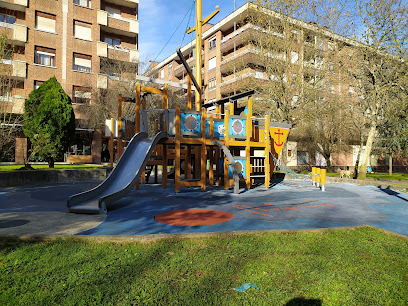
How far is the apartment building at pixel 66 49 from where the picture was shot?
26.9 meters

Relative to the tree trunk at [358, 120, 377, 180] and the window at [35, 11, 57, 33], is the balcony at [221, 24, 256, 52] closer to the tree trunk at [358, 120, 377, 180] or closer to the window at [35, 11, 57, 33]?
the window at [35, 11, 57, 33]

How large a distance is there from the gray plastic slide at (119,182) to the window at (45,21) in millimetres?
24279

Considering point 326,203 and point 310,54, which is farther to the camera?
point 310,54

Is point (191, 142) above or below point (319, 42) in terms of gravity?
below

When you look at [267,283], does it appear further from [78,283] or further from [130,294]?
[78,283]

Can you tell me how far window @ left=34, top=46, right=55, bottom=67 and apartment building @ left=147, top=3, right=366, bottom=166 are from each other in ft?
32.3

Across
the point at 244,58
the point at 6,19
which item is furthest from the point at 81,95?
the point at 244,58

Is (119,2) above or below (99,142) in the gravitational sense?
above

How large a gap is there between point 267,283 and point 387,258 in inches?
77.3

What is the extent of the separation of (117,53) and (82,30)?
415cm

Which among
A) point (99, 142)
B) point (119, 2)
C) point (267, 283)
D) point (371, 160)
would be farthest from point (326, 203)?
point (371, 160)

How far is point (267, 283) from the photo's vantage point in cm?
297

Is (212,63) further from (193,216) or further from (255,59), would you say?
(193,216)

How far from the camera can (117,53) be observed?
3145 centimetres
